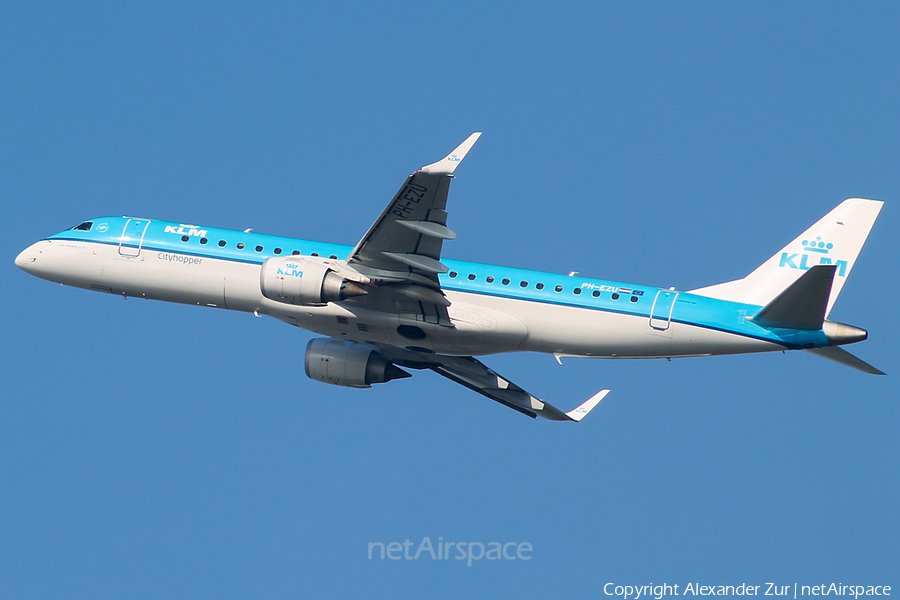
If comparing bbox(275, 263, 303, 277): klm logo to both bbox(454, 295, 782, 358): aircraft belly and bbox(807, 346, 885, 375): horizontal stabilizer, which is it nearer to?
bbox(454, 295, 782, 358): aircraft belly

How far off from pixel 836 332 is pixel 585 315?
26.9 feet

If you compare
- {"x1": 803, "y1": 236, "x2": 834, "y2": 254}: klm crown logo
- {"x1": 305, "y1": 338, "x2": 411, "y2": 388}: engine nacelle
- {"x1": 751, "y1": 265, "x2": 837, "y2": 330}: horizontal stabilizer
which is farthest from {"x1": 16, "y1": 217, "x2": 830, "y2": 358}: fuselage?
{"x1": 803, "y1": 236, "x2": 834, "y2": 254}: klm crown logo

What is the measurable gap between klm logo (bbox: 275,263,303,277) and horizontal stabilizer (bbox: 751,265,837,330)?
15380 millimetres

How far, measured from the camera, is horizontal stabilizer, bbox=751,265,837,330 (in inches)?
1309

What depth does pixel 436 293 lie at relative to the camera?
121ft

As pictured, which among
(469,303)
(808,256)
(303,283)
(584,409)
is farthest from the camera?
(584,409)

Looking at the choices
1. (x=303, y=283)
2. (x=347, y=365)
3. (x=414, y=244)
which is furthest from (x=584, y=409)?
(x=303, y=283)

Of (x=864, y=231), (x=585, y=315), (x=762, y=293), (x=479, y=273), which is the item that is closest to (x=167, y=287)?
(x=479, y=273)

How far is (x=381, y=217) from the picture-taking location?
3494 cm

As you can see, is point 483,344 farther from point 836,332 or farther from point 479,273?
point 836,332

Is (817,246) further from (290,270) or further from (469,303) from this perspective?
(290,270)

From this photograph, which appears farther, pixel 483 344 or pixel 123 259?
pixel 123 259

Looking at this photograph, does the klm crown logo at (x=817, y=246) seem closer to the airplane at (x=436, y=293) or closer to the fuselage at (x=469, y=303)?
the airplane at (x=436, y=293)

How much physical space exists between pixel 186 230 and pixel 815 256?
23.2 meters
